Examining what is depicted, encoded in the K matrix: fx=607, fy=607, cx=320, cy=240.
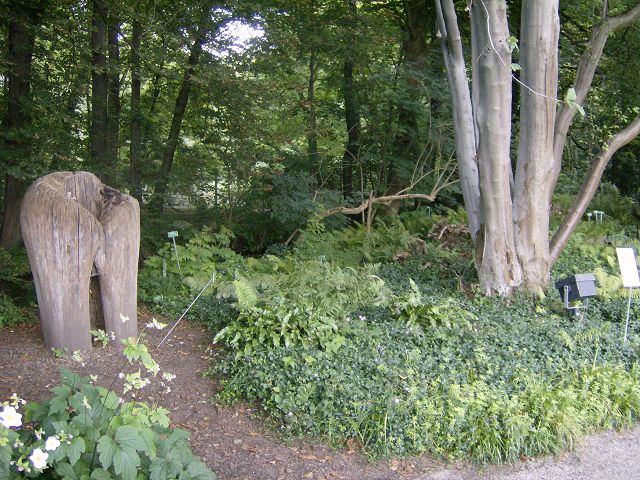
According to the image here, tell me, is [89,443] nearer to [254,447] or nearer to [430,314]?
[254,447]

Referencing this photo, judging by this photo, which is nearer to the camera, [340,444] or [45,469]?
[45,469]

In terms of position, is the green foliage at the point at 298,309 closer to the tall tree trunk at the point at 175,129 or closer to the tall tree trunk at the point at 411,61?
the tall tree trunk at the point at 175,129

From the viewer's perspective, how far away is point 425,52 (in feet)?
51.3

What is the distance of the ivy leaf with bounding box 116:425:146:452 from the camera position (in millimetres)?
2898

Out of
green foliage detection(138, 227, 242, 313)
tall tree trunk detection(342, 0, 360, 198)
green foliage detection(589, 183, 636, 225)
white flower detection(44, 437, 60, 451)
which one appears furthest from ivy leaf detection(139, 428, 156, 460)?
green foliage detection(589, 183, 636, 225)

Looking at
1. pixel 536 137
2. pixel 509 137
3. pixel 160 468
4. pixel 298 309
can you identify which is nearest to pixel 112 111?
pixel 298 309

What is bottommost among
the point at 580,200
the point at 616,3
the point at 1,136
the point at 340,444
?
the point at 340,444

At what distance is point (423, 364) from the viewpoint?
570 centimetres

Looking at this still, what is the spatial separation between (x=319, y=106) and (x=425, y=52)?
10.1ft

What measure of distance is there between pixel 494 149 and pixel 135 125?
7008mm

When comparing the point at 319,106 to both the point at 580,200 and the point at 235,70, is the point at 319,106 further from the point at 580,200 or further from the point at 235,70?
the point at 580,200

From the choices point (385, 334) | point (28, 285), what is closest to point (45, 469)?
point (385, 334)

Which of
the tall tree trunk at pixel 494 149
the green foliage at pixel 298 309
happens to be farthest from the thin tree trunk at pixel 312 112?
the green foliage at pixel 298 309

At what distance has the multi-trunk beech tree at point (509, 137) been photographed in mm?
7547
